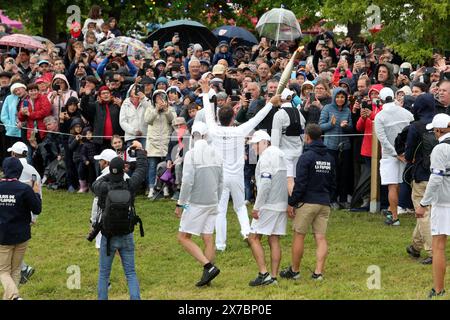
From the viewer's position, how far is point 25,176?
14.6m

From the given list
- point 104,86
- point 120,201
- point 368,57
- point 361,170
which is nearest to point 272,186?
point 120,201

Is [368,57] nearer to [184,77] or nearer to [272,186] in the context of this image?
[184,77]

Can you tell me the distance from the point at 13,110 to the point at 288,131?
7190mm

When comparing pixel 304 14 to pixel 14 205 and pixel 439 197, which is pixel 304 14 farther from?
pixel 14 205

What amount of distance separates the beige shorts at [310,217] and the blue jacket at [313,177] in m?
0.08

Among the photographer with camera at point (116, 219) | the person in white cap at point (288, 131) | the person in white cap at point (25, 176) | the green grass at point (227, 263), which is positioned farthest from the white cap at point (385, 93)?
the person in white cap at point (25, 176)

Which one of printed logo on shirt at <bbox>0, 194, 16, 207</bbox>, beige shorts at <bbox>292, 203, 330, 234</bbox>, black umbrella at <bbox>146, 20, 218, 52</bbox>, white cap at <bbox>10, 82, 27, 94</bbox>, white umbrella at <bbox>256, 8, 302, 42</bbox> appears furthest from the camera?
black umbrella at <bbox>146, 20, 218, 52</bbox>

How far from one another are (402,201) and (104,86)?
6.36 metres

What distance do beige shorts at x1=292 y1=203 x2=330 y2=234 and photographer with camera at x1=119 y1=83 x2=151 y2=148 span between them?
6598 millimetres

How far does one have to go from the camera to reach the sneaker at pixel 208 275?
13.7 metres

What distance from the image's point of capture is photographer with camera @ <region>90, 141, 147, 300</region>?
12508mm

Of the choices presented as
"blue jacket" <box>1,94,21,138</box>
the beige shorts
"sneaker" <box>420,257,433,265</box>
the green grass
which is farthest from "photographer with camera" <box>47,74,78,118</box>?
"sneaker" <box>420,257,433,265</box>

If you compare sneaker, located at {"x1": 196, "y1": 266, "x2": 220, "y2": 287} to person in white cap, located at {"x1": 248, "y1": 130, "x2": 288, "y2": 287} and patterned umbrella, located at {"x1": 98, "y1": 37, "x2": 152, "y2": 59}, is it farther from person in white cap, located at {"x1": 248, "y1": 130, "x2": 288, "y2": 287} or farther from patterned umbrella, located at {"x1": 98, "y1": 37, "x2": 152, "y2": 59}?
patterned umbrella, located at {"x1": 98, "y1": 37, "x2": 152, "y2": 59}

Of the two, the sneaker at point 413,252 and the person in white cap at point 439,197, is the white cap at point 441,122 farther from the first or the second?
the sneaker at point 413,252
